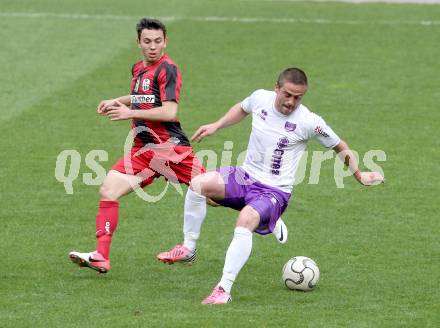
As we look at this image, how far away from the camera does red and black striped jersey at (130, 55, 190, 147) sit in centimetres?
1081

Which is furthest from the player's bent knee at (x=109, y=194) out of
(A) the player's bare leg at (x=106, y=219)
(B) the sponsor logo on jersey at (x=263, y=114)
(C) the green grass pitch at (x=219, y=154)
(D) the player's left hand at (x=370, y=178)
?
(D) the player's left hand at (x=370, y=178)

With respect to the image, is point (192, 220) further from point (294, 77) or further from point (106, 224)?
point (294, 77)

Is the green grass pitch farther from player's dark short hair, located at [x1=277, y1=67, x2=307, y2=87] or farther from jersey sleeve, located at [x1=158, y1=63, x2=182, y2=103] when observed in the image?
player's dark short hair, located at [x1=277, y1=67, x2=307, y2=87]

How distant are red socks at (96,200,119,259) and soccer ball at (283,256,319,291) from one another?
1710 mm

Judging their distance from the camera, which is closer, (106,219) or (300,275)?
(300,275)

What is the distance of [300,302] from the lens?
9.86 metres

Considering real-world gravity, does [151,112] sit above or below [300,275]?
above

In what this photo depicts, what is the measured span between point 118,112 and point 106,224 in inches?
45.6

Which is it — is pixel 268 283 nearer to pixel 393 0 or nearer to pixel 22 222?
pixel 22 222

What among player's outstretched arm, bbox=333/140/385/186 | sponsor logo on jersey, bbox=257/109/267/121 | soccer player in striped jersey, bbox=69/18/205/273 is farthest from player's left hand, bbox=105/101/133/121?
player's outstretched arm, bbox=333/140/385/186

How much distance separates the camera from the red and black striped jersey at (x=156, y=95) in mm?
10812

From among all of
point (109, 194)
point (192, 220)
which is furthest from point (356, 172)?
point (109, 194)

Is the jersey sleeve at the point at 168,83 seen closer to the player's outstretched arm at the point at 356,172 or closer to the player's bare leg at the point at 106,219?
the player's bare leg at the point at 106,219

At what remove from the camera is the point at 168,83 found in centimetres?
1079
